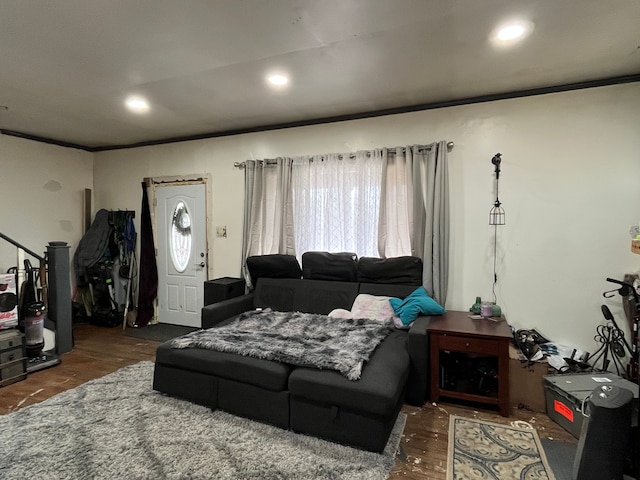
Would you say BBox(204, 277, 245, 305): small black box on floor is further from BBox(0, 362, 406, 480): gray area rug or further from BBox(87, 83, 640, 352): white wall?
BBox(87, 83, 640, 352): white wall

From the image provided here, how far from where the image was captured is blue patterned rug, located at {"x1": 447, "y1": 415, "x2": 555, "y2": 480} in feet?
5.92

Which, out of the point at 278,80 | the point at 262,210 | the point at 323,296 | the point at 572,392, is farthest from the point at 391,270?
the point at 278,80

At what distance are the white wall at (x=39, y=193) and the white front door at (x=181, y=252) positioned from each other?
141 centimetres

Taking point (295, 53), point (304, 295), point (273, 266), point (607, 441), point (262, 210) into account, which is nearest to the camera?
point (607, 441)

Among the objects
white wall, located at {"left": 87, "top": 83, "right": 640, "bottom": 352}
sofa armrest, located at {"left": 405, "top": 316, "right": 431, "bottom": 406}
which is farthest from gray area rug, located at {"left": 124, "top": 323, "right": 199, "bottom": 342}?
white wall, located at {"left": 87, "top": 83, "right": 640, "bottom": 352}

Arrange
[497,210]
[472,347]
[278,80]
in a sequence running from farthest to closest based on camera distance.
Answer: [497,210], [278,80], [472,347]

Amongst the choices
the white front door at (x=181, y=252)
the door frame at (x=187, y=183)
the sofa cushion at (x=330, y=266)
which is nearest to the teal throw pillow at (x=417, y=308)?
the sofa cushion at (x=330, y=266)

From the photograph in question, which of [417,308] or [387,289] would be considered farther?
[387,289]

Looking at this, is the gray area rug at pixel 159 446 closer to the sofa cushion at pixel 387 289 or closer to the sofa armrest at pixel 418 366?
the sofa armrest at pixel 418 366

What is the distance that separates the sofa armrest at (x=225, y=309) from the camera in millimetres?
3109

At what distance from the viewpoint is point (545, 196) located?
295cm

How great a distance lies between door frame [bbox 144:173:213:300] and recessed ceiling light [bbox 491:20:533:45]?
350cm

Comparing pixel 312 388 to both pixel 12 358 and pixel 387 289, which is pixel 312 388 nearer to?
pixel 387 289

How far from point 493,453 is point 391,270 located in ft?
5.50
